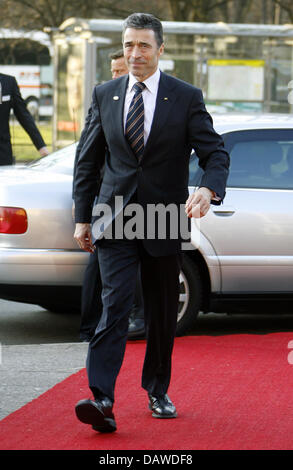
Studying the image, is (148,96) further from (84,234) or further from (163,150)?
(84,234)

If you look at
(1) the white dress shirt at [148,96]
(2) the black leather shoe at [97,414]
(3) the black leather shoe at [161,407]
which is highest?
(1) the white dress shirt at [148,96]

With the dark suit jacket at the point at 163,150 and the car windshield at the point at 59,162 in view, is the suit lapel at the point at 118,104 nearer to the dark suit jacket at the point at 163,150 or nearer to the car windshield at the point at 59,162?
the dark suit jacket at the point at 163,150

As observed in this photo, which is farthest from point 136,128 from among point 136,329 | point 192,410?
point 136,329

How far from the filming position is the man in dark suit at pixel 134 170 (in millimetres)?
4043

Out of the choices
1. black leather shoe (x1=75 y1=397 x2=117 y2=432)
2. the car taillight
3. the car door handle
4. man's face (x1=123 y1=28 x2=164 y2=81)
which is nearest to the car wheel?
the car door handle

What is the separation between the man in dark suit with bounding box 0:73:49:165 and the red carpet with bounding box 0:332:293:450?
3.07 m

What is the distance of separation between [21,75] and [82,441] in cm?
2224

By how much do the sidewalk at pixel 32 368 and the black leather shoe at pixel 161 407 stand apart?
0.68 metres

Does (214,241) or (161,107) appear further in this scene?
(214,241)

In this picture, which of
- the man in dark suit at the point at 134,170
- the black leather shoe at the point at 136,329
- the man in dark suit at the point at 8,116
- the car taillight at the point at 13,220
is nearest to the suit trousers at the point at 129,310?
the man in dark suit at the point at 134,170

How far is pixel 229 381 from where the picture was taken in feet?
16.9

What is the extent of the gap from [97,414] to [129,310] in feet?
1.54

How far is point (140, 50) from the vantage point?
4043 millimetres

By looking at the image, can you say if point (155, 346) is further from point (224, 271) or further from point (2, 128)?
point (2, 128)
